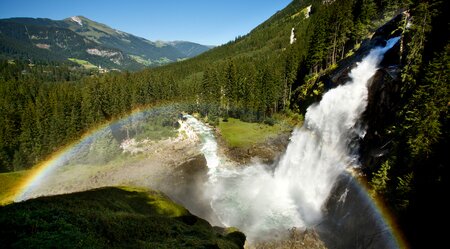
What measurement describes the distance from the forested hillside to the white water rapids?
16.7 ft

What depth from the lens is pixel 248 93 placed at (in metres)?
80.0

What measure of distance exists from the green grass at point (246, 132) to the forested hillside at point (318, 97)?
4.69 meters

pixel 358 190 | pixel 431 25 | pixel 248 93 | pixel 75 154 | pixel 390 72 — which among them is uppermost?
pixel 431 25

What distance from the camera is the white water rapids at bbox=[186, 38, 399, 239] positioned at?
3419 centimetres

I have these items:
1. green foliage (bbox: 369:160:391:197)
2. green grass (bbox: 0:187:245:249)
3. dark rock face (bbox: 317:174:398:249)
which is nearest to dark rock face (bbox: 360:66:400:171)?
green foliage (bbox: 369:160:391:197)

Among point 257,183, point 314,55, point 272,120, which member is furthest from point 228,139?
point 314,55

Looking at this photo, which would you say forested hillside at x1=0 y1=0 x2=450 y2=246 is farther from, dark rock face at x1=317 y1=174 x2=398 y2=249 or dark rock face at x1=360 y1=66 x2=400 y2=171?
dark rock face at x1=317 y1=174 x2=398 y2=249

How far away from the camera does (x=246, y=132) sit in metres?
67.9

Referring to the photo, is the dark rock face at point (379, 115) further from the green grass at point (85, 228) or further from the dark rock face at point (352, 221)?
the green grass at point (85, 228)

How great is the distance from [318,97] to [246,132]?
22.7m

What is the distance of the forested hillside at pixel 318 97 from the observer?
22984 millimetres

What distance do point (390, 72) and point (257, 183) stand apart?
2516 cm

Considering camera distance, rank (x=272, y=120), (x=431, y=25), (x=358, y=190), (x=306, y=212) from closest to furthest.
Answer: (x=431, y=25) < (x=358, y=190) < (x=306, y=212) < (x=272, y=120)

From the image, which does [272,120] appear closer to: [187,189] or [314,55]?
[314,55]
